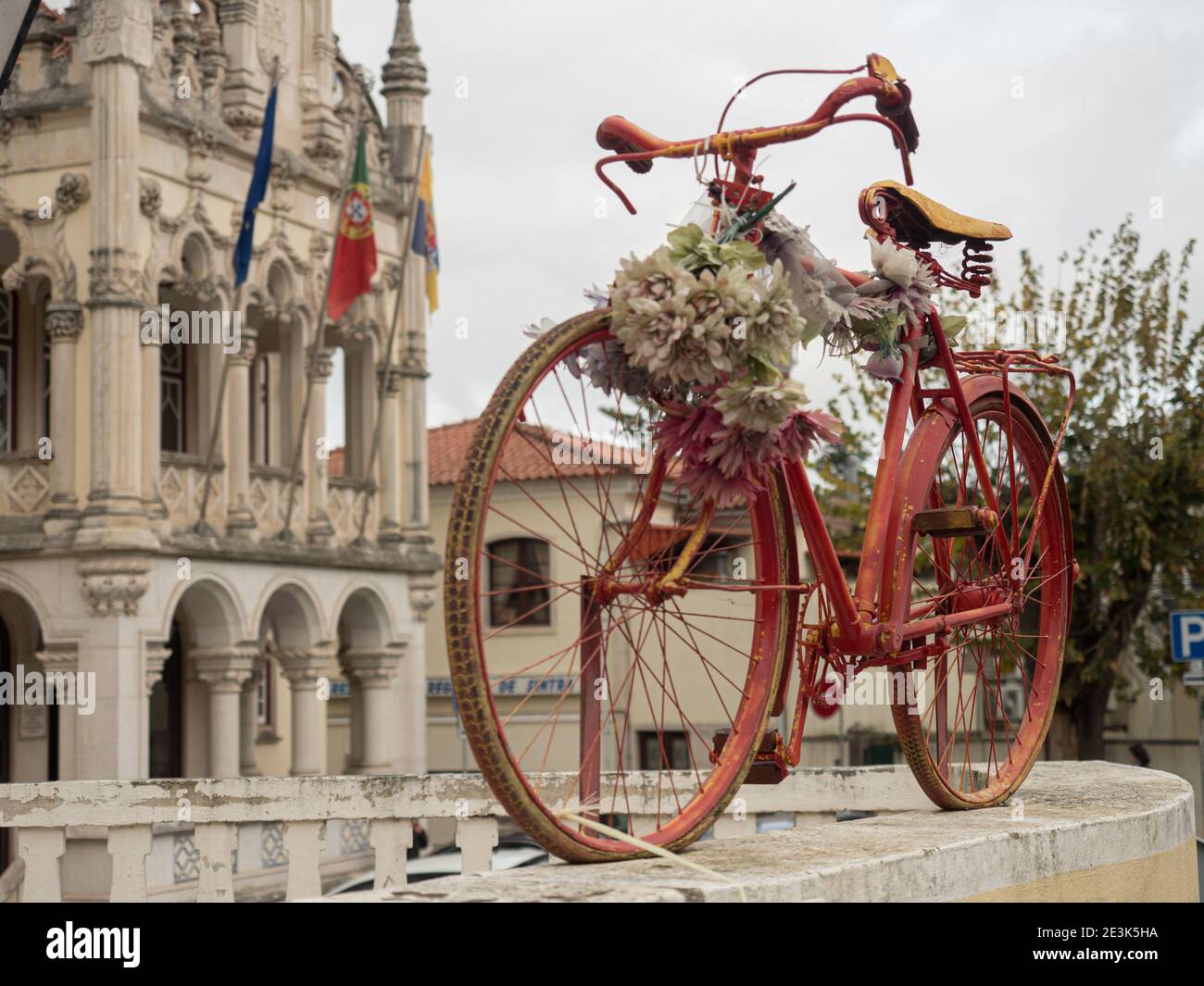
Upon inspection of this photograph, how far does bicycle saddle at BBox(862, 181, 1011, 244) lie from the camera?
5.58 metres

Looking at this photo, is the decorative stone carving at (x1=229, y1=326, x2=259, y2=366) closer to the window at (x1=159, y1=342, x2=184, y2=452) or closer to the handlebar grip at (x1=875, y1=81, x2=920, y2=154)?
the window at (x1=159, y1=342, x2=184, y2=452)

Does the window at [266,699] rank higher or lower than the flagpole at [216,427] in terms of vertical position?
lower

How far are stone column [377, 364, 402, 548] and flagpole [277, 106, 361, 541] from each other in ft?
7.06

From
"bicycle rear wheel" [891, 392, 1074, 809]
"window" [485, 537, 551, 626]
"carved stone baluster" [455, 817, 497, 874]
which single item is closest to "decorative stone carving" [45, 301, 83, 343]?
"window" [485, 537, 551, 626]

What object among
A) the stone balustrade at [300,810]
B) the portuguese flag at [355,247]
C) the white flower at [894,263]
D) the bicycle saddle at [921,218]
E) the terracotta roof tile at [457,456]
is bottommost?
the stone balustrade at [300,810]

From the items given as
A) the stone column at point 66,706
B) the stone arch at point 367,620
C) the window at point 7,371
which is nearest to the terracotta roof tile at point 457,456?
the stone arch at point 367,620

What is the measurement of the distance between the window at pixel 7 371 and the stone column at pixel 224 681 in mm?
3999

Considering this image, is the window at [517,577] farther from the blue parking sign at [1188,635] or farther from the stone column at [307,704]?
the blue parking sign at [1188,635]

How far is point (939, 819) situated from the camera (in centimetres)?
531

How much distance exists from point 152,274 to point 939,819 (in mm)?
19834

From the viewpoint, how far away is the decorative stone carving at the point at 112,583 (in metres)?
22.8

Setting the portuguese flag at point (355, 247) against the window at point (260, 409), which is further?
the window at point (260, 409)

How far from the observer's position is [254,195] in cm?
2402

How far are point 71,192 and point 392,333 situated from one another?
628 cm
